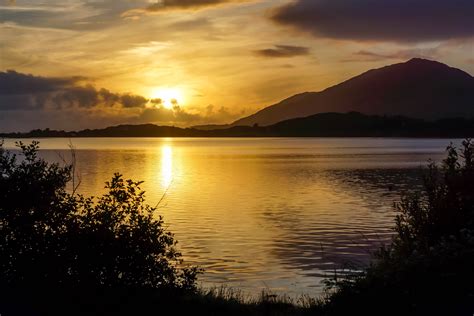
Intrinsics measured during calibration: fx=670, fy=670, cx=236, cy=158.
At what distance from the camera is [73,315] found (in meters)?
13.2

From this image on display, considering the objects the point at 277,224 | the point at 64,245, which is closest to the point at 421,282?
the point at 64,245

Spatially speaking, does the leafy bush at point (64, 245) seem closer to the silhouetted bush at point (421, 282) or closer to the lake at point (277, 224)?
the lake at point (277, 224)

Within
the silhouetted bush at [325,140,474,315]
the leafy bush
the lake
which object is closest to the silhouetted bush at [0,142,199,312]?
the leafy bush

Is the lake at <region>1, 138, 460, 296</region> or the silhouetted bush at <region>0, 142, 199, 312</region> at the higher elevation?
the silhouetted bush at <region>0, 142, 199, 312</region>

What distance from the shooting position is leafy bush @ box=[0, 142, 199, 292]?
14.5m

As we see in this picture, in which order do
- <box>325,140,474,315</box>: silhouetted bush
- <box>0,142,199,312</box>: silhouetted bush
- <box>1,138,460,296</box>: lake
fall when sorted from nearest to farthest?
<box>325,140,474,315</box>: silhouetted bush < <box>0,142,199,312</box>: silhouetted bush < <box>1,138,460,296</box>: lake

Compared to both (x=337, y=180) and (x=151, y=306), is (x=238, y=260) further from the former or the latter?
(x=337, y=180)

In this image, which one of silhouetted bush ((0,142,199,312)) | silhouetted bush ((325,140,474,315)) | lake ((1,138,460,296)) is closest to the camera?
silhouetted bush ((325,140,474,315))

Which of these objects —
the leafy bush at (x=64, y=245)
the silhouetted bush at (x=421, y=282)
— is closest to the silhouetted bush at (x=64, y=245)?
the leafy bush at (x=64, y=245)

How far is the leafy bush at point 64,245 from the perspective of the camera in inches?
572

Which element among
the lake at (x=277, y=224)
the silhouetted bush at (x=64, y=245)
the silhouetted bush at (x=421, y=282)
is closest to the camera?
the silhouetted bush at (x=421, y=282)

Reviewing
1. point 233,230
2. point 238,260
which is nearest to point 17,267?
point 238,260

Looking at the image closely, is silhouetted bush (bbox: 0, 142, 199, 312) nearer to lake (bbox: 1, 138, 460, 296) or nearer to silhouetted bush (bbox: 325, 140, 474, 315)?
lake (bbox: 1, 138, 460, 296)

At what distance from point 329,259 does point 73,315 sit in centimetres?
1550
